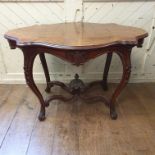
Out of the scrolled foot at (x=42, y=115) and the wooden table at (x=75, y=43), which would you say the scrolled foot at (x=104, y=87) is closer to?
the wooden table at (x=75, y=43)

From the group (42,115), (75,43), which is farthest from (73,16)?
(42,115)

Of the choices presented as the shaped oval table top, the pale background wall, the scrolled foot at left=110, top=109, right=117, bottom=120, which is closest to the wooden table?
the shaped oval table top

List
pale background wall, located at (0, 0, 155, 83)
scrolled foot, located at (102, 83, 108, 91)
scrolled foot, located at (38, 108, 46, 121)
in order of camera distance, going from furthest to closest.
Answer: scrolled foot, located at (102, 83, 108, 91), pale background wall, located at (0, 0, 155, 83), scrolled foot, located at (38, 108, 46, 121)

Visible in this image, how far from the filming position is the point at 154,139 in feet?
4.67

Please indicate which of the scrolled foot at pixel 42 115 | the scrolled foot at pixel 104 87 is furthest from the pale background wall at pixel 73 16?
the scrolled foot at pixel 42 115

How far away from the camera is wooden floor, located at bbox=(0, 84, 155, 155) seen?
1.35 metres

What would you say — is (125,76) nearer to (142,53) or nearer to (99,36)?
(99,36)

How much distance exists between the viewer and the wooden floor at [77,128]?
1346mm

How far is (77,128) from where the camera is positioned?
60.6 inches

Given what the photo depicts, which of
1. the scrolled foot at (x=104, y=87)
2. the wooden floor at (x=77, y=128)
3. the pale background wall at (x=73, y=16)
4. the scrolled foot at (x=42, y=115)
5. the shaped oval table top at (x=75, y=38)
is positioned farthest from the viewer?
the scrolled foot at (x=104, y=87)

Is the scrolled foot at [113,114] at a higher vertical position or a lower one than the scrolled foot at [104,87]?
higher

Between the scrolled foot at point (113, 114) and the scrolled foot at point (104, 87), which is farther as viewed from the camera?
the scrolled foot at point (104, 87)

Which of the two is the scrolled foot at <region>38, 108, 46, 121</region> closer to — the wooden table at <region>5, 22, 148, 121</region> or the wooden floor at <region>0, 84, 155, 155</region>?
the wooden floor at <region>0, 84, 155, 155</region>

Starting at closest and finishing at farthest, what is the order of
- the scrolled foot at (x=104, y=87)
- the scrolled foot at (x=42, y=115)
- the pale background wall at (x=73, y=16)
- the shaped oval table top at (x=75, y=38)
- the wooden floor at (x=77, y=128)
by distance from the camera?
1. the shaped oval table top at (x=75, y=38)
2. the wooden floor at (x=77, y=128)
3. the scrolled foot at (x=42, y=115)
4. the pale background wall at (x=73, y=16)
5. the scrolled foot at (x=104, y=87)
